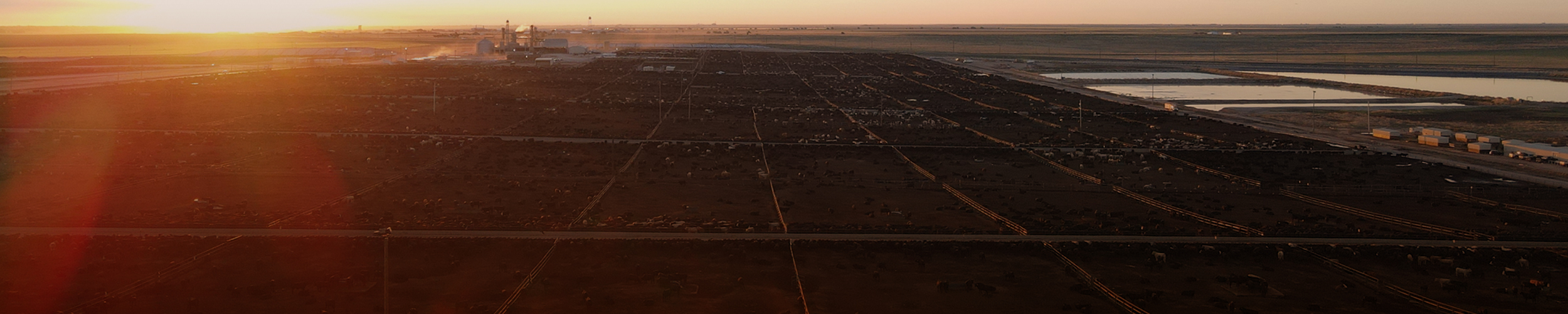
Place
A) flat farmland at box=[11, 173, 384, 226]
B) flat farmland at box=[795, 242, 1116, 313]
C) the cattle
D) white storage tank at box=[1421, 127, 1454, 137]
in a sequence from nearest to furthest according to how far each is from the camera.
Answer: flat farmland at box=[795, 242, 1116, 313]
the cattle
flat farmland at box=[11, 173, 384, 226]
white storage tank at box=[1421, 127, 1454, 137]

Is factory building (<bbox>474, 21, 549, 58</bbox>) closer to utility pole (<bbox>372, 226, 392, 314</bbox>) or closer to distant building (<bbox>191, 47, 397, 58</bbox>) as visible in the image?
distant building (<bbox>191, 47, 397, 58</bbox>)

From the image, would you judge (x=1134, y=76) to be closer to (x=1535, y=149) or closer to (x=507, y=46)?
(x=1535, y=149)

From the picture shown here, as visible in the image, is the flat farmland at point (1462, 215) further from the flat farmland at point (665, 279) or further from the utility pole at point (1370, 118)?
the utility pole at point (1370, 118)

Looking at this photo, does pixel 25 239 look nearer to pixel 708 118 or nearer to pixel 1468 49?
pixel 708 118

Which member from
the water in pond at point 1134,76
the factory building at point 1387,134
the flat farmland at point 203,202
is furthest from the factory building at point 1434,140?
the water in pond at point 1134,76

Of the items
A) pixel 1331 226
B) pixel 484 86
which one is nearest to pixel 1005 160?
pixel 1331 226

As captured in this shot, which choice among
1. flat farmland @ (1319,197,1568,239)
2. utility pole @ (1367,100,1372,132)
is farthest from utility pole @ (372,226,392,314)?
utility pole @ (1367,100,1372,132)
